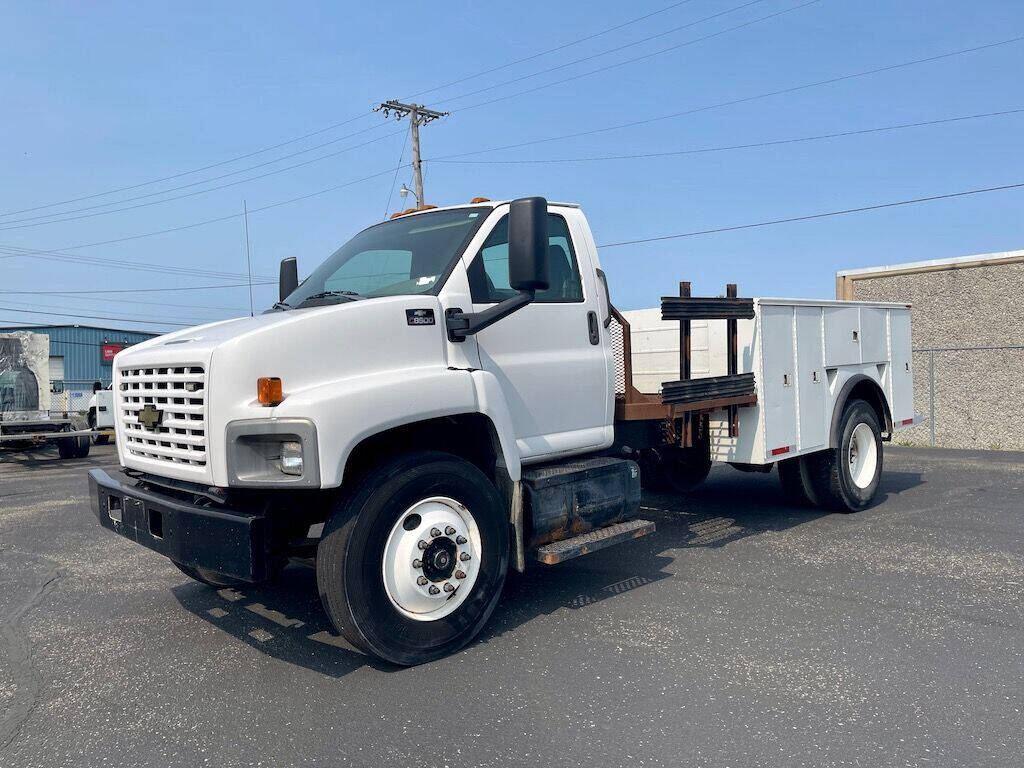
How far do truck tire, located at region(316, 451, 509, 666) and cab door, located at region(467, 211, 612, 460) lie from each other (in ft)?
2.12

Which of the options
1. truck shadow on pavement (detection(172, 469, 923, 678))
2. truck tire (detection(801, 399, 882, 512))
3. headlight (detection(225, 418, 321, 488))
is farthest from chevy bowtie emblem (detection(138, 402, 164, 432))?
truck tire (detection(801, 399, 882, 512))

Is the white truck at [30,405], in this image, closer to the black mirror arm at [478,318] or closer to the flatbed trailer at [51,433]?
the flatbed trailer at [51,433]

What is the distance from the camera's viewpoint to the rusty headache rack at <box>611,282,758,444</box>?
19.4 ft

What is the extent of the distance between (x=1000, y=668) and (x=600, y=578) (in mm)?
2507

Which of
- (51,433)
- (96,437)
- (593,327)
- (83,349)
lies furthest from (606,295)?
(83,349)

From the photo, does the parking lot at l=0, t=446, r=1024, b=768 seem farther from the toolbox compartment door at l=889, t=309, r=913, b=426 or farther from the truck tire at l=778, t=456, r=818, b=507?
the toolbox compartment door at l=889, t=309, r=913, b=426

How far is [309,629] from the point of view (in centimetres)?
488

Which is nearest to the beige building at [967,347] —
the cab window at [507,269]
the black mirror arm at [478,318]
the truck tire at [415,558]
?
the cab window at [507,269]

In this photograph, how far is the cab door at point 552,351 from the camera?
16.1 ft

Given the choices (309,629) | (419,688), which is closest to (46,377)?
(309,629)

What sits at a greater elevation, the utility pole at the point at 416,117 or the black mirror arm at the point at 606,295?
the utility pole at the point at 416,117

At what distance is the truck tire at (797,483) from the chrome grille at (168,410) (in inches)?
222

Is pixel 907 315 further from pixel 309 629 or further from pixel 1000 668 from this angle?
pixel 309 629

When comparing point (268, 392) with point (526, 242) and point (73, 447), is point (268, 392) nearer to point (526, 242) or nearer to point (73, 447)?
point (526, 242)
